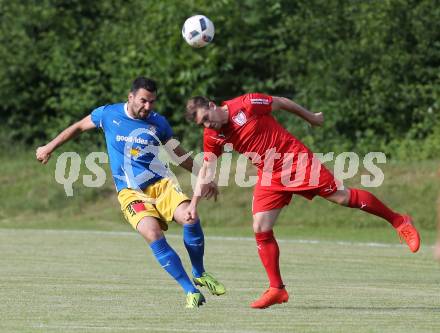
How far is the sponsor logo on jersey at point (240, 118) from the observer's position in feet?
35.0

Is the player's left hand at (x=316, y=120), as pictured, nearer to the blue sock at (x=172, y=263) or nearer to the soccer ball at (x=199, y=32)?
the blue sock at (x=172, y=263)

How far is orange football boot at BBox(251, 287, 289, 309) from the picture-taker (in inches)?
414

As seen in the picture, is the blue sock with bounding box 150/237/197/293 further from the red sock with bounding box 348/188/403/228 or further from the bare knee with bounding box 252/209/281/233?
the red sock with bounding box 348/188/403/228

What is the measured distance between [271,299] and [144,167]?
171 cm

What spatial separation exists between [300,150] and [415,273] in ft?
13.9

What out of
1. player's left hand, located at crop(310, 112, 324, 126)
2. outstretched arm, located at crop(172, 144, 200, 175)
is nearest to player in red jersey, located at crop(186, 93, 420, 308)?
player's left hand, located at crop(310, 112, 324, 126)

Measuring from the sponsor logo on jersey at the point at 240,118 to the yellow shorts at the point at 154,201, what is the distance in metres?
0.86

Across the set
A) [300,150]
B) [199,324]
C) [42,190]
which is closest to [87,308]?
[199,324]

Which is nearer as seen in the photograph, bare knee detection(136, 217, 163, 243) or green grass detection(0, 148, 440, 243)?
bare knee detection(136, 217, 163, 243)

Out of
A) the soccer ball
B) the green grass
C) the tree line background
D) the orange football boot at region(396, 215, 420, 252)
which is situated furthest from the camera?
the tree line background

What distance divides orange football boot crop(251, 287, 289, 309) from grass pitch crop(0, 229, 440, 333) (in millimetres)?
94

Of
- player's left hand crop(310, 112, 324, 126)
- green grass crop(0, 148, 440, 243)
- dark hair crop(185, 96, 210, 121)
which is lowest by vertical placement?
green grass crop(0, 148, 440, 243)

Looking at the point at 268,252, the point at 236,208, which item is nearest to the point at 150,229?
the point at 268,252

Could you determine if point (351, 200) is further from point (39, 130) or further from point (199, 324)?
point (39, 130)
